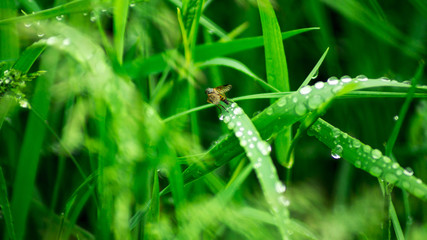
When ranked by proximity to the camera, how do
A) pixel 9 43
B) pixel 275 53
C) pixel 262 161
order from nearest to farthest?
pixel 262 161 < pixel 275 53 < pixel 9 43

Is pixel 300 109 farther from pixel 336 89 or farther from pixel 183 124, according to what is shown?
pixel 183 124

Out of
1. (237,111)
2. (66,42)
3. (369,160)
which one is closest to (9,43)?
(66,42)

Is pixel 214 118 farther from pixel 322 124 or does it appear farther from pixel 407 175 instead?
pixel 407 175

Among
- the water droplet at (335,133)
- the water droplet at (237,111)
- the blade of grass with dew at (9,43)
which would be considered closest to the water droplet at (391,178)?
the water droplet at (335,133)

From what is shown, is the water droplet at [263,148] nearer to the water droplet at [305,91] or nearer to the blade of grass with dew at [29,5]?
the water droplet at [305,91]

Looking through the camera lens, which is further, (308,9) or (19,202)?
(308,9)

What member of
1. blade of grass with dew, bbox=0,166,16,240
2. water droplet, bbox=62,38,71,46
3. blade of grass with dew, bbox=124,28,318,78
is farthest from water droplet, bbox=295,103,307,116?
blade of grass with dew, bbox=0,166,16,240

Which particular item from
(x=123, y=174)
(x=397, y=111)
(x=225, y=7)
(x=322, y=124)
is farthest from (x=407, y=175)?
(x=225, y=7)
